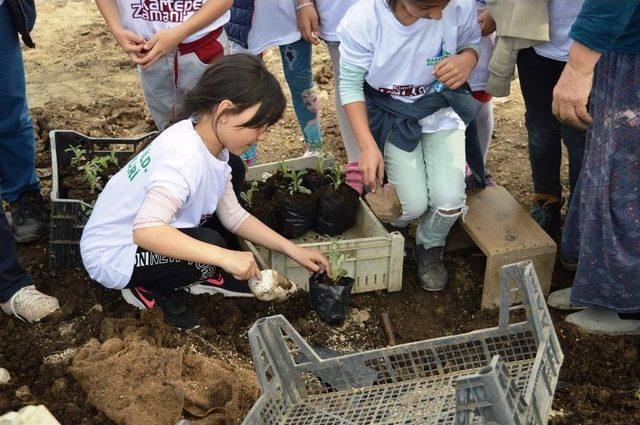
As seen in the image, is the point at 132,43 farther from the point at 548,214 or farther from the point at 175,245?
the point at 548,214

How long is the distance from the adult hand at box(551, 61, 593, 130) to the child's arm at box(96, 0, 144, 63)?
5.82 ft

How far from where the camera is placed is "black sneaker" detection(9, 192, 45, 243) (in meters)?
3.73

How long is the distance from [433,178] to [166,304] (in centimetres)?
126

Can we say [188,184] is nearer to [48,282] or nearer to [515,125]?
[48,282]

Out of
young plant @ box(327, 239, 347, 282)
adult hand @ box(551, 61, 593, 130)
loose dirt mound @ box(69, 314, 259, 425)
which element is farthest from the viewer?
young plant @ box(327, 239, 347, 282)

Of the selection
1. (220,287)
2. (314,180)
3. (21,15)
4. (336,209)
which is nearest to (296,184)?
(314,180)

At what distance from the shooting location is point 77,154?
146 inches

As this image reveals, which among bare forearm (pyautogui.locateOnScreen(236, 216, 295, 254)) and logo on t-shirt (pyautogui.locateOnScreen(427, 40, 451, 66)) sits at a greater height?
logo on t-shirt (pyautogui.locateOnScreen(427, 40, 451, 66))

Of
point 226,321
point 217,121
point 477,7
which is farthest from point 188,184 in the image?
point 477,7

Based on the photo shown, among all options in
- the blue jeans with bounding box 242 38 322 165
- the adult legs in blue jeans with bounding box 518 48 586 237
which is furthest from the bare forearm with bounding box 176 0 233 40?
the adult legs in blue jeans with bounding box 518 48 586 237

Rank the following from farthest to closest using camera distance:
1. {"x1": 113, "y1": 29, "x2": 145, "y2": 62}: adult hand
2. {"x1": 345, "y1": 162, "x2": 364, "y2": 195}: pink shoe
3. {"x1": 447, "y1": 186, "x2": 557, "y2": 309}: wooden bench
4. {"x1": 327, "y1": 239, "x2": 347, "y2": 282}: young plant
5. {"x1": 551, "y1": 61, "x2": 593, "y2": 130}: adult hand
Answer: {"x1": 345, "y1": 162, "x2": 364, "y2": 195}: pink shoe
{"x1": 113, "y1": 29, "x2": 145, "y2": 62}: adult hand
{"x1": 447, "y1": 186, "x2": 557, "y2": 309}: wooden bench
{"x1": 327, "y1": 239, "x2": 347, "y2": 282}: young plant
{"x1": 551, "y1": 61, "x2": 593, "y2": 130}: adult hand

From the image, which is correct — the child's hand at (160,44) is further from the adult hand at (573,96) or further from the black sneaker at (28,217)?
the adult hand at (573,96)

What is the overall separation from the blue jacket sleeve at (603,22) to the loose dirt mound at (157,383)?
1.62m

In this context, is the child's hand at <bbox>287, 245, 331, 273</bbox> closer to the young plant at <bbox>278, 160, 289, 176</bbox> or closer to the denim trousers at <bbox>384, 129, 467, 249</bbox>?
the denim trousers at <bbox>384, 129, 467, 249</bbox>
